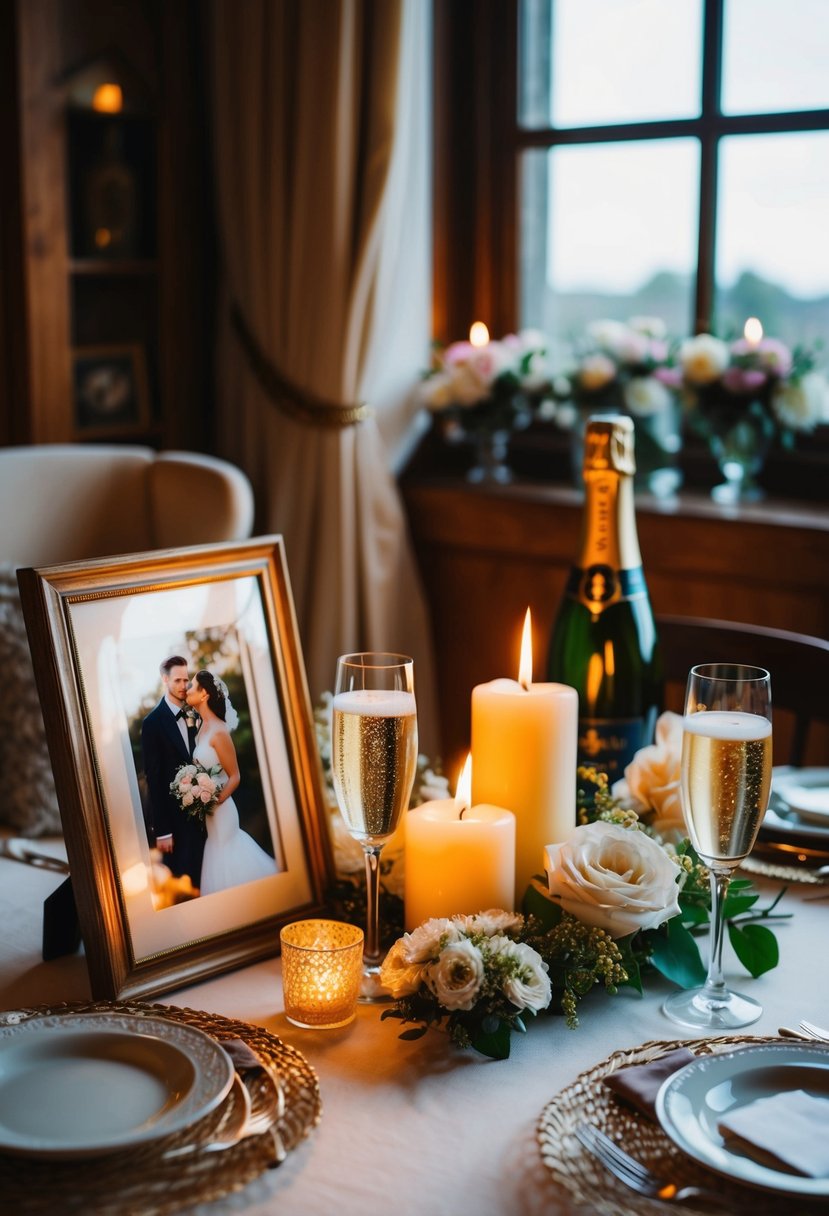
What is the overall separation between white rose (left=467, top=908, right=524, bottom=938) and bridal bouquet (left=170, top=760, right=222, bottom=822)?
23 cm

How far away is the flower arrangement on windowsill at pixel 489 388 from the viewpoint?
2730mm

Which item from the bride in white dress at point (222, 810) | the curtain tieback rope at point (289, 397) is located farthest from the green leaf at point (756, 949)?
the curtain tieback rope at point (289, 397)

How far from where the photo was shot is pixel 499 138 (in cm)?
298

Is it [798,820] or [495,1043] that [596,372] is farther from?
[495,1043]

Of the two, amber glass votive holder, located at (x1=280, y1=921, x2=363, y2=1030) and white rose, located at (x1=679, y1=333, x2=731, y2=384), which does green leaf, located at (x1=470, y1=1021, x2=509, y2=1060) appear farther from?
white rose, located at (x1=679, y1=333, x2=731, y2=384)

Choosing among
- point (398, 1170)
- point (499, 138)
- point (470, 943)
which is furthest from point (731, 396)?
point (398, 1170)

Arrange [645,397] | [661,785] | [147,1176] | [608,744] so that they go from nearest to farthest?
[147,1176] < [661,785] < [608,744] < [645,397]

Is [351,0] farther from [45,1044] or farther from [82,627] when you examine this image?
[45,1044]

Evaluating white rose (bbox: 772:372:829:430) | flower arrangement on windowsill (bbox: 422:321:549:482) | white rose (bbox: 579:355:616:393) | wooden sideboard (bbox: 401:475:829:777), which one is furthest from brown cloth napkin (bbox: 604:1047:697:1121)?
flower arrangement on windowsill (bbox: 422:321:549:482)

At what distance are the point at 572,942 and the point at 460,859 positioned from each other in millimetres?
103

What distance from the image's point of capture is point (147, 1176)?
2.41 feet

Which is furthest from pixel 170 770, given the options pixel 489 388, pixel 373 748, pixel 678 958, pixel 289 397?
pixel 289 397

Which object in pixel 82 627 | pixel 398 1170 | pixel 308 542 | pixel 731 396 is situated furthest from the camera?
pixel 308 542

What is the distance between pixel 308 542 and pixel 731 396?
96cm
